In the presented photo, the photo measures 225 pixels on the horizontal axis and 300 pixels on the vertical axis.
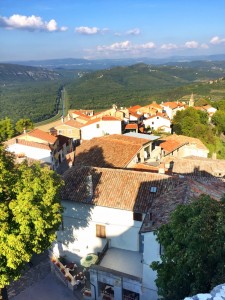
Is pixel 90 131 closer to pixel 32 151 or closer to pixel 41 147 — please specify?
pixel 41 147

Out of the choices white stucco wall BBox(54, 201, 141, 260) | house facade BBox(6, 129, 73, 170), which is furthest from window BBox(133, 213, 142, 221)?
house facade BBox(6, 129, 73, 170)

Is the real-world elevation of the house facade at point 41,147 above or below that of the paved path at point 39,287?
above

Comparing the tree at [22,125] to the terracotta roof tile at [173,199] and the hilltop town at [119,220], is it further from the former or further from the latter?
the terracotta roof tile at [173,199]

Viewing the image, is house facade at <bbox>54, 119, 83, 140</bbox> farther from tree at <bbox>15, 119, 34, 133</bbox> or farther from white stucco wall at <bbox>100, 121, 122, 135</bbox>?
tree at <bbox>15, 119, 34, 133</bbox>

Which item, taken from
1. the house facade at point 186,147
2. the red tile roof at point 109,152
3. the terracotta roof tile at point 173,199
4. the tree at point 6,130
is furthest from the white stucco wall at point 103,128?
the terracotta roof tile at point 173,199

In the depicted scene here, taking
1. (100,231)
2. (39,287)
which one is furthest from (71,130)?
(39,287)

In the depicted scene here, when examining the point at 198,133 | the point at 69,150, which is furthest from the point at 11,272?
the point at 198,133
